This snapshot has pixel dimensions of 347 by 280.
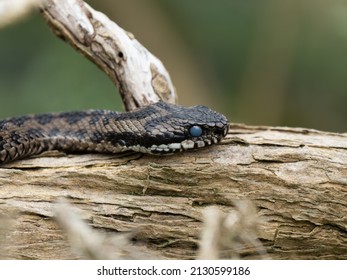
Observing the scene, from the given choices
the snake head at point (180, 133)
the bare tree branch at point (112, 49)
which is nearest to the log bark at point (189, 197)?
the snake head at point (180, 133)

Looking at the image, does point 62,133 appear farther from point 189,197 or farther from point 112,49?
point 189,197

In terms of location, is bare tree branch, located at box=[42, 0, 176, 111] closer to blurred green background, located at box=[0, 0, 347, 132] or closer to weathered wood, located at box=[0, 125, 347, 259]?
weathered wood, located at box=[0, 125, 347, 259]

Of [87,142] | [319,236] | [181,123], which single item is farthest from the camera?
[87,142]

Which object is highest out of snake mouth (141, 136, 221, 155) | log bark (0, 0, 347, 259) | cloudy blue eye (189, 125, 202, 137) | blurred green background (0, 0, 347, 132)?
blurred green background (0, 0, 347, 132)

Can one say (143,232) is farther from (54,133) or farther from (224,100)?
(224,100)

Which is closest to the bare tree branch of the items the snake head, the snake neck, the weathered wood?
the snake neck

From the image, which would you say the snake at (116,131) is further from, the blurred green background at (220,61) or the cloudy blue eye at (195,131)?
the blurred green background at (220,61)
